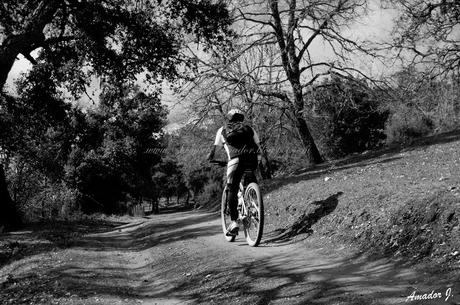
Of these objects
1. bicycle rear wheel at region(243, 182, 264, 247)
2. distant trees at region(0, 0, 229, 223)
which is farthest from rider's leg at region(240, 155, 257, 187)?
distant trees at region(0, 0, 229, 223)

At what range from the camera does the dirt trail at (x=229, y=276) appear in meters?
4.50

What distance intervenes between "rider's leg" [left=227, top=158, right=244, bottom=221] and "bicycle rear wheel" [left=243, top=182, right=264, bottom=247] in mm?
Result: 234

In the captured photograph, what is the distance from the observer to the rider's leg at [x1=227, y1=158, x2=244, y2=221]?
796 centimetres

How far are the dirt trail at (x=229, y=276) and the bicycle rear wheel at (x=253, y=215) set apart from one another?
24 centimetres

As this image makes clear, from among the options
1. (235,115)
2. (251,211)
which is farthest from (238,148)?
(251,211)

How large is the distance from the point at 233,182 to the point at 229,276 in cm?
237

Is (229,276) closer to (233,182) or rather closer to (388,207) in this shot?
(233,182)

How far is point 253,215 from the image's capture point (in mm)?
7934

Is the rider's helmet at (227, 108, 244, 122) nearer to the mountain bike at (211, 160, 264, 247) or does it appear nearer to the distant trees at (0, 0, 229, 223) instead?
the mountain bike at (211, 160, 264, 247)

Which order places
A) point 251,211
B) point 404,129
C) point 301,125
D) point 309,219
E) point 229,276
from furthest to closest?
point 404,129
point 301,125
point 309,219
point 251,211
point 229,276

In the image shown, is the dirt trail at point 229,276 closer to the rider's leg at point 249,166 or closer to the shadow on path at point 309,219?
the shadow on path at point 309,219

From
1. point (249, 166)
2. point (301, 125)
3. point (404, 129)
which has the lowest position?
point (249, 166)

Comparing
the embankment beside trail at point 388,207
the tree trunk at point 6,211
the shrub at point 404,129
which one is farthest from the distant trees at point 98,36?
the shrub at point 404,129

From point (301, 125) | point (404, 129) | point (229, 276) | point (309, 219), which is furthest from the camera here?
point (404, 129)
